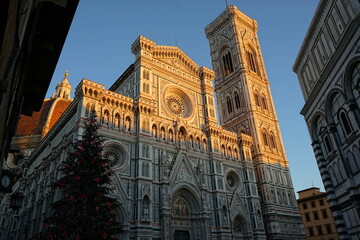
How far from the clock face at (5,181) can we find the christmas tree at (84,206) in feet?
16.0

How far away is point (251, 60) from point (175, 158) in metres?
26.9

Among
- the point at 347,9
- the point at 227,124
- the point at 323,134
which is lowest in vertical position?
the point at 323,134

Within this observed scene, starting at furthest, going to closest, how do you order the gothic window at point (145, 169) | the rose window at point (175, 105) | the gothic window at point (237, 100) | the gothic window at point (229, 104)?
the gothic window at point (229, 104)
the gothic window at point (237, 100)
the rose window at point (175, 105)
the gothic window at point (145, 169)

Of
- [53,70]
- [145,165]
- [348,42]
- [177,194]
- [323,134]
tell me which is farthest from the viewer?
[177,194]

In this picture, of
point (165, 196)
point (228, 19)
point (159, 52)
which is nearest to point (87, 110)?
point (165, 196)

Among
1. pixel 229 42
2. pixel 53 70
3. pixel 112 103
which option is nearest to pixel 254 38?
pixel 229 42

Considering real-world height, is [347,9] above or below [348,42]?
above

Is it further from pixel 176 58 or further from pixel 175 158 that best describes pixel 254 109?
pixel 175 158

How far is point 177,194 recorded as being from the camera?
25.9 meters

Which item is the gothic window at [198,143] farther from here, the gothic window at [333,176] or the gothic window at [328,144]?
the gothic window at [333,176]

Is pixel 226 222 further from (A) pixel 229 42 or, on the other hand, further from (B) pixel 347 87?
(A) pixel 229 42

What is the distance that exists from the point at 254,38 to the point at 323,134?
34578 mm

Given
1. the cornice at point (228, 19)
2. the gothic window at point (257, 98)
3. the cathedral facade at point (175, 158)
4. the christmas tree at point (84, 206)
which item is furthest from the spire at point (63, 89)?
the christmas tree at point (84, 206)

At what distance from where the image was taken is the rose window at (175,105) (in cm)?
3052
